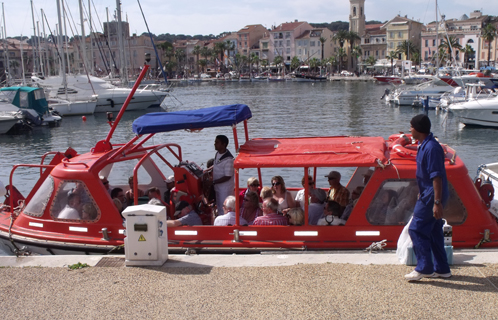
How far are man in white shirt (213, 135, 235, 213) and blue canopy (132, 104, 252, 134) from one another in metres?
0.72

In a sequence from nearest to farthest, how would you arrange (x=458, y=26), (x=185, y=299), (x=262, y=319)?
(x=262, y=319) → (x=185, y=299) → (x=458, y=26)

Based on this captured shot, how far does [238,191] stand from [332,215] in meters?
1.51

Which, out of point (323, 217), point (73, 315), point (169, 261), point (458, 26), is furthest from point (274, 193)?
point (458, 26)

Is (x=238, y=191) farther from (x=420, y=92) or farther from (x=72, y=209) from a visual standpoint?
(x=420, y=92)

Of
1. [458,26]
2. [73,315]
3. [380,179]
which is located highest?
[458,26]

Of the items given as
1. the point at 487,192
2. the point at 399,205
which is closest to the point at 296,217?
the point at 399,205

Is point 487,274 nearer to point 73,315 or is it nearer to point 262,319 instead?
point 262,319

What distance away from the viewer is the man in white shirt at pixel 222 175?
8.25 m

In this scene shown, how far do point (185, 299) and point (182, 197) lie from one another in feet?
9.67

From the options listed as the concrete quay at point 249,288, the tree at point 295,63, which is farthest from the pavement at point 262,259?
the tree at point 295,63

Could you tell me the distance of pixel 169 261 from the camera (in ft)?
21.2

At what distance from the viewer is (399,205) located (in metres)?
6.89

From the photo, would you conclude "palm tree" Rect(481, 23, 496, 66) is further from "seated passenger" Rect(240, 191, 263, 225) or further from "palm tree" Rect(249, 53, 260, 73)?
"seated passenger" Rect(240, 191, 263, 225)

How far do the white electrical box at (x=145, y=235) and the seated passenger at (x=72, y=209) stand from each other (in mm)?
1940
